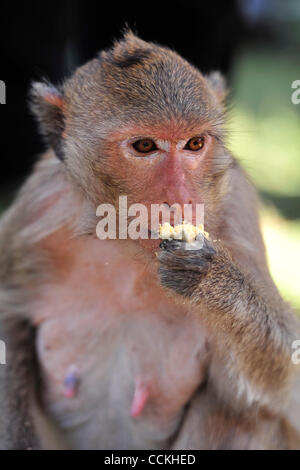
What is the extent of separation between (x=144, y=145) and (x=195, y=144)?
9.1 inches

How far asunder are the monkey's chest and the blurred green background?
88 cm

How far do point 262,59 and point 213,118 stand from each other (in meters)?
10.8

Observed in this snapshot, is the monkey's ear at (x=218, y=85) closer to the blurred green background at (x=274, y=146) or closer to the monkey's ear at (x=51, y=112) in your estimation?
the blurred green background at (x=274, y=146)

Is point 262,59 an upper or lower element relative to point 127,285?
upper

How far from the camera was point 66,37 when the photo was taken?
6.89 meters

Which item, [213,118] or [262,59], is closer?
[213,118]

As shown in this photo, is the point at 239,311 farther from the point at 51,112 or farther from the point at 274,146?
the point at 274,146

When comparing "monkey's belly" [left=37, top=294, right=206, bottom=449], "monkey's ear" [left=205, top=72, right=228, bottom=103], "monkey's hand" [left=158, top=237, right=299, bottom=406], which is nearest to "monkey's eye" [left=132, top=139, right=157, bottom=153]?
"monkey's hand" [left=158, top=237, right=299, bottom=406]

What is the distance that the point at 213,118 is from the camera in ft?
8.69

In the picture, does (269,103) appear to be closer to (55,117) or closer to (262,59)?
(262,59)

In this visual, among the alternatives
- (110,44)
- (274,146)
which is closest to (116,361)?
(110,44)

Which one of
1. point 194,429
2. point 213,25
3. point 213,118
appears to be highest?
point 213,25

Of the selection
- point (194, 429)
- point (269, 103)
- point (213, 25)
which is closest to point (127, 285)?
point (194, 429)

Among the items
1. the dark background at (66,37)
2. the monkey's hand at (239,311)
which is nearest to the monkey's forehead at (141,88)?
the monkey's hand at (239,311)
